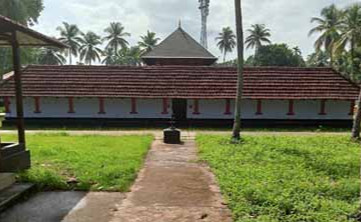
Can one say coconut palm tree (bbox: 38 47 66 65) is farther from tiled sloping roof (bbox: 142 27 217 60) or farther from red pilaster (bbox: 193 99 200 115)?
red pilaster (bbox: 193 99 200 115)

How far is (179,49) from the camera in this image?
104 feet

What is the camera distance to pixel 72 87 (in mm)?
23578

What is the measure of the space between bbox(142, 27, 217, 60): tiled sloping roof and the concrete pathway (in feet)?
64.6

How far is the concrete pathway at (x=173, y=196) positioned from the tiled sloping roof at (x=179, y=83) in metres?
11.9

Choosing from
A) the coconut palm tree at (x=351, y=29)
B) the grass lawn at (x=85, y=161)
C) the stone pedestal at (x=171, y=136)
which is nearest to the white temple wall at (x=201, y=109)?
the grass lawn at (x=85, y=161)

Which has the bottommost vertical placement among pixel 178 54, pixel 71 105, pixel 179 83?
pixel 71 105

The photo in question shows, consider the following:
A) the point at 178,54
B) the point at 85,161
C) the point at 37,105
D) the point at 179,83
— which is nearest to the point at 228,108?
the point at 179,83

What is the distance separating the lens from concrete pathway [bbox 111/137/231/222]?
21.9 ft

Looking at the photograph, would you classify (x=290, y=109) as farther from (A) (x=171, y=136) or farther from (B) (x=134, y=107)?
(A) (x=171, y=136)

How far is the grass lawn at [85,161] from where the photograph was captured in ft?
28.6

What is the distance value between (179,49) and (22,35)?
22236mm

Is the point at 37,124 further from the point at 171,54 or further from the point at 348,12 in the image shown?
the point at 348,12

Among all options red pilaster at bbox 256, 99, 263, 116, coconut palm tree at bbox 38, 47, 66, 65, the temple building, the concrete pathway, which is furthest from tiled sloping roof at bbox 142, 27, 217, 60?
coconut palm tree at bbox 38, 47, 66, 65

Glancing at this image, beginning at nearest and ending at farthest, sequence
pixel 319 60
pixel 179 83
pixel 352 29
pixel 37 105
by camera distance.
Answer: pixel 37 105 → pixel 179 83 → pixel 352 29 → pixel 319 60
